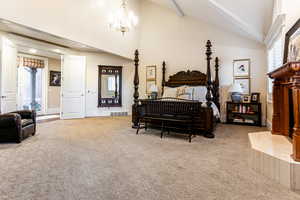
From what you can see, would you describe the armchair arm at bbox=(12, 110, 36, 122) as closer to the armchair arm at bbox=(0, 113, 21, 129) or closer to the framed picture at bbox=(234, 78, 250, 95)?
the armchair arm at bbox=(0, 113, 21, 129)

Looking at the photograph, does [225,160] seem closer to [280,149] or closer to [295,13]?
[280,149]

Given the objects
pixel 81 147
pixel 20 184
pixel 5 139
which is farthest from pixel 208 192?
pixel 5 139

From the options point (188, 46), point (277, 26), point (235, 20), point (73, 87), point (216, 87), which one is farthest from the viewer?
point (73, 87)

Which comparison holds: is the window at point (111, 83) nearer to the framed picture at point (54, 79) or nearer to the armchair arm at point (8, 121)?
the framed picture at point (54, 79)

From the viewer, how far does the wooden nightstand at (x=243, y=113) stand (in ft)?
17.8

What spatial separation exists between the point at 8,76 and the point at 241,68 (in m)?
6.90

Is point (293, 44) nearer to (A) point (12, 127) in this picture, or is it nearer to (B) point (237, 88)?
(B) point (237, 88)

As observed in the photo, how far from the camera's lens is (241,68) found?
583 centimetres

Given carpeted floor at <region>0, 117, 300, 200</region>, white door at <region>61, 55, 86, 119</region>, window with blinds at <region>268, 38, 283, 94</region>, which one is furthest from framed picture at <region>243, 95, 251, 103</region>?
white door at <region>61, 55, 86, 119</region>

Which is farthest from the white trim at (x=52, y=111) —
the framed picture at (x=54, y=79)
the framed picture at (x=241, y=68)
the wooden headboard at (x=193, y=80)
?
the framed picture at (x=241, y=68)

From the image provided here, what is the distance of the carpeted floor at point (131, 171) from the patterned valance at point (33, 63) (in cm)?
486

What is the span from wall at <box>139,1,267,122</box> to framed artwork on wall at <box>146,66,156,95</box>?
21 centimetres

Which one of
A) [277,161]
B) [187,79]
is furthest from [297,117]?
[187,79]

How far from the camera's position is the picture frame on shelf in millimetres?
5734
